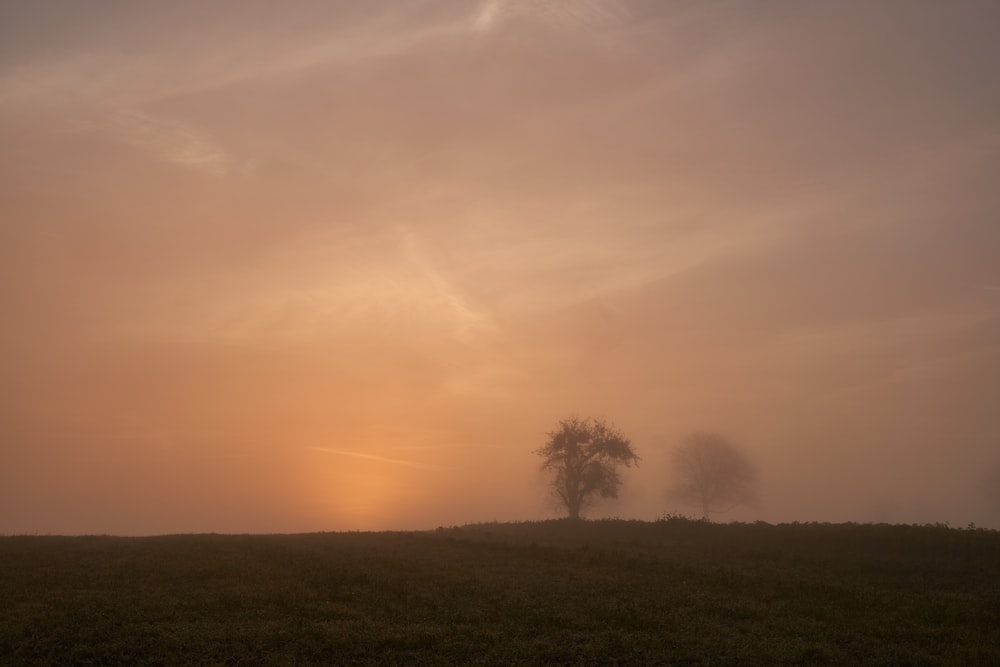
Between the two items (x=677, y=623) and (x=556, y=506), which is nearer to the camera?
(x=677, y=623)

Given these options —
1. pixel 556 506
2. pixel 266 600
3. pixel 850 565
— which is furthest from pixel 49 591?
pixel 556 506

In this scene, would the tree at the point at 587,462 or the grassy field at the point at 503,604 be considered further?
the tree at the point at 587,462

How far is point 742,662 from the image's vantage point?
1866cm

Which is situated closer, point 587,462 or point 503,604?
point 503,604

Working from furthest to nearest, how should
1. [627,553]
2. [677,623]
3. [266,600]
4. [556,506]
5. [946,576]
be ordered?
[556,506] < [627,553] < [946,576] < [266,600] < [677,623]

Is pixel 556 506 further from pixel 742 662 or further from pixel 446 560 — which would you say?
pixel 742 662

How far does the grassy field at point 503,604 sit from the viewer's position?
19297mm

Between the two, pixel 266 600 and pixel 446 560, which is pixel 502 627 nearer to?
pixel 266 600

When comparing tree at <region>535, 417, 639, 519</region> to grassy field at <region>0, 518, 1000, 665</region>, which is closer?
grassy field at <region>0, 518, 1000, 665</region>

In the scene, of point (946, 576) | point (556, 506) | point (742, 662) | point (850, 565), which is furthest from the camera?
point (556, 506)

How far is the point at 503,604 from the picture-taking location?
24641 mm

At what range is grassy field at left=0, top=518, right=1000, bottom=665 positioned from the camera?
63.3 ft

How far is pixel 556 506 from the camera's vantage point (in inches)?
3664

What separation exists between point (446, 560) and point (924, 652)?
78.3 ft
